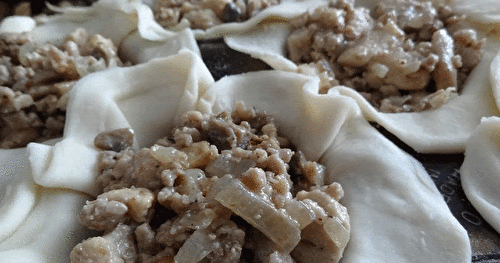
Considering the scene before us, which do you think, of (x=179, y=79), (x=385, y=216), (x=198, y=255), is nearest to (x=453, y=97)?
(x=385, y=216)

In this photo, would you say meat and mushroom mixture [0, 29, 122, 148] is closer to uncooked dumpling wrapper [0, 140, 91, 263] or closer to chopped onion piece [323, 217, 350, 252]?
uncooked dumpling wrapper [0, 140, 91, 263]

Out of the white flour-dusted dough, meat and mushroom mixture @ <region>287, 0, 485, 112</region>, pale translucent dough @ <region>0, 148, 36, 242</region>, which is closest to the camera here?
pale translucent dough @ <region>0, 148, 36, 242</region>

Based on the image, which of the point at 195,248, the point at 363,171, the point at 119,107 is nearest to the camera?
the point at 195,248

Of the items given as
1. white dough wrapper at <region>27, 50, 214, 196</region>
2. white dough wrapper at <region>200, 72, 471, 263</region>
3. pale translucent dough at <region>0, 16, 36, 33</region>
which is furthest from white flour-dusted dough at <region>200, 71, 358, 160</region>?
pale translucent dough at <region>0, 16, 36, 33</region>

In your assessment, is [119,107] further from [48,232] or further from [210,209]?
[210,209]

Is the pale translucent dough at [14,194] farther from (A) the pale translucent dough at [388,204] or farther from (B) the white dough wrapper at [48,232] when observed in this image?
(A) the pale translucent dough at [388,204]

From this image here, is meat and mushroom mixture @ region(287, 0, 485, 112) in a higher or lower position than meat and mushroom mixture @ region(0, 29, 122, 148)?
higher

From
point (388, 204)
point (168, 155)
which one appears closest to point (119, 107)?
point (168, 155)

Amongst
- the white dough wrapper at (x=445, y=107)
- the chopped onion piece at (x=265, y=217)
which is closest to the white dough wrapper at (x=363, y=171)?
the white dough wrapper at (x=445, y=107)
